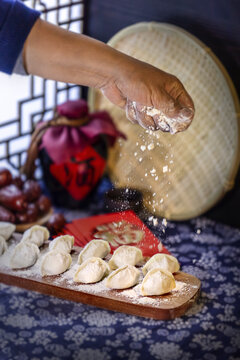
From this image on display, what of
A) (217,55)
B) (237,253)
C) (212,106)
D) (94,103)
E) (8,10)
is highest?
(8,10)

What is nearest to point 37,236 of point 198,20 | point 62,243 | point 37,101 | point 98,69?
point 62,243

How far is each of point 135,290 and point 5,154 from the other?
26.1 inches

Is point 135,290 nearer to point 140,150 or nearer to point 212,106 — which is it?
point 140,150

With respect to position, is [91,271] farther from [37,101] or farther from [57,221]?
[37,101]

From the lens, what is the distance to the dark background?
1391 millimetres

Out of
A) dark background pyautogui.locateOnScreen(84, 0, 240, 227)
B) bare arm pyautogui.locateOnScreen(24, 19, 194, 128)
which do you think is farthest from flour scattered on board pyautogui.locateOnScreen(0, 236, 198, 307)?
dark background pyautogui.locateOnScreen(84, 0, 240, 227)

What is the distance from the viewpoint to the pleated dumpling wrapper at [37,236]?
1.20 meters

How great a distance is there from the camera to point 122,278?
3.54 feet

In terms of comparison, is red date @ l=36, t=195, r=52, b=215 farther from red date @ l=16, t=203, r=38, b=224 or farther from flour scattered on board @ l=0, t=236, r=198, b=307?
flour scattered on board @ l=0, t=236, r=198, b=307

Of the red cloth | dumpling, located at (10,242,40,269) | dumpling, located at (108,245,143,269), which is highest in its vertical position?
the red cloth

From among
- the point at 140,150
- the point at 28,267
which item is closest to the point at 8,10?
the point at 140,150

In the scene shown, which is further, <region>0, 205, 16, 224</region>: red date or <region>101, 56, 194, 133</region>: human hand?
<region>0, 205, 16, 224</region>: red date

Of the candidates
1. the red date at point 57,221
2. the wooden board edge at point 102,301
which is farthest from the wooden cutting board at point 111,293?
the red date at point 57,221

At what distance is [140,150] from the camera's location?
114 cm
